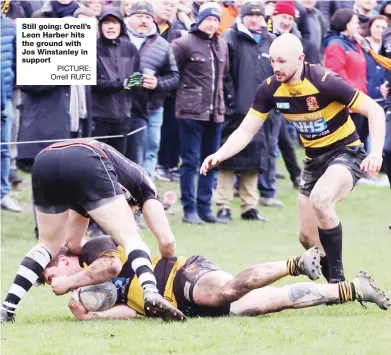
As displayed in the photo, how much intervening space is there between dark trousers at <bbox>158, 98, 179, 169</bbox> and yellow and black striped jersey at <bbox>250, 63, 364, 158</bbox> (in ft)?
21.1

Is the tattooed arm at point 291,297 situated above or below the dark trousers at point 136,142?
above

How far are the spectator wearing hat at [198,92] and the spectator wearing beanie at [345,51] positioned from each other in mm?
2024

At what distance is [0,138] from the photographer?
13555 mm

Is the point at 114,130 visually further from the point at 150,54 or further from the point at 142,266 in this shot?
the point at 142,266

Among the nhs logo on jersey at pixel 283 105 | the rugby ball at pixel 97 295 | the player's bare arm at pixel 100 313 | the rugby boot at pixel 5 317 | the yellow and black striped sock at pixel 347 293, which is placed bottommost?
the rugby boot at pixel 5 317

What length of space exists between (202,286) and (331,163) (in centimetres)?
165

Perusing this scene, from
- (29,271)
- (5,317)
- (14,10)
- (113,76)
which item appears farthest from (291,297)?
(14,10)

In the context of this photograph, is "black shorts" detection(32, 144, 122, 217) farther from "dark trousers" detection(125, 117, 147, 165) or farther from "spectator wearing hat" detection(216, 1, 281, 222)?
"spectator wearing hat" detection(216, 1, 281, 222)

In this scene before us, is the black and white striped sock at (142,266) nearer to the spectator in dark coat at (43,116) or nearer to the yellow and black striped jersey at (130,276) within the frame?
the yellow and black striped jersey at (130,276)

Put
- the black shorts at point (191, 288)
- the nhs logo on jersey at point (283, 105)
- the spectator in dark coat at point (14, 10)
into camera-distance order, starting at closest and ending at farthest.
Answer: the black shorts at point (191, 288)
the nhs logo on jersey at point (283, 105)
the spectator in dark coat at point (14, 10)

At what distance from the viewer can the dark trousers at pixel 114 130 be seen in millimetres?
13023

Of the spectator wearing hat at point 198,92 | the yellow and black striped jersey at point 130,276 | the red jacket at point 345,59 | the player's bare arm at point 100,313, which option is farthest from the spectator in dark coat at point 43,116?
the red jacket at point 345,59

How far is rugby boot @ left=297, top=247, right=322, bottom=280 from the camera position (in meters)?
7.61

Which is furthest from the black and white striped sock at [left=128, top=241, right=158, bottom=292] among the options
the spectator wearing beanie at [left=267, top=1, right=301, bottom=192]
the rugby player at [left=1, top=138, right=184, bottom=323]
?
the spectator wearing beanie at [left=267, top=1, right=301, bottom=192]
